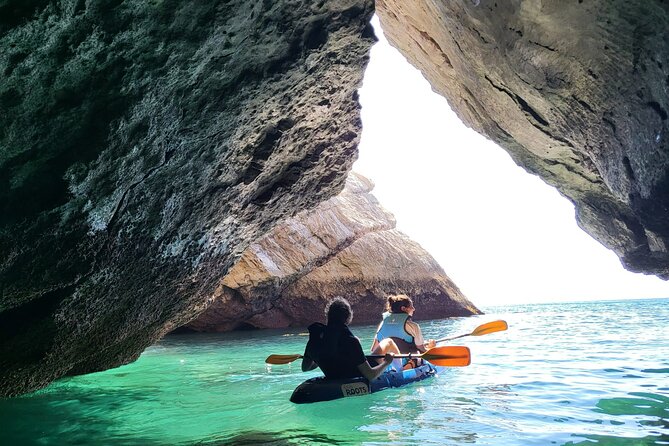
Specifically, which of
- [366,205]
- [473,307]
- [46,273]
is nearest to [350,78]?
[46,273]

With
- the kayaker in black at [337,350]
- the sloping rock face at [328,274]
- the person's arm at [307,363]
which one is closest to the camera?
the kayaker in black at [337,350]

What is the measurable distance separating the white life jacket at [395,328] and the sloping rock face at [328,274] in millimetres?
11549

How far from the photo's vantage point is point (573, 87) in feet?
19.4

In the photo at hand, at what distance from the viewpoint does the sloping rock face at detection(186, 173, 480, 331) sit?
67.3ft

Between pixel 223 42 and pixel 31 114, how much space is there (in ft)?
5.81

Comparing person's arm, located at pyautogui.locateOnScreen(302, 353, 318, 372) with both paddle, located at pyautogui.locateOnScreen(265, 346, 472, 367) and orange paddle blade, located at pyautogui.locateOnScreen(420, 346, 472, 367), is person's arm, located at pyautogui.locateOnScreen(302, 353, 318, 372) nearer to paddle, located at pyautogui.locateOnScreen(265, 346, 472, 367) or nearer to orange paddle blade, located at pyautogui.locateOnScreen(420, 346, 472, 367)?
paddle, located at pyautogui.locateOnScreen(265, 346, 472, 367)

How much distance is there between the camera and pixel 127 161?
15.0 ft

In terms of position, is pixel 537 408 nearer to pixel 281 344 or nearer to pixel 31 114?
pixel 31 114

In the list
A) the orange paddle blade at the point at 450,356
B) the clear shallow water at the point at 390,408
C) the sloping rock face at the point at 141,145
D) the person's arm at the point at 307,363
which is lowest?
the clear shallow water at the point at 390,408

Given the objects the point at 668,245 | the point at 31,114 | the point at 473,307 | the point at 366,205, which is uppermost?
the point at 366,205

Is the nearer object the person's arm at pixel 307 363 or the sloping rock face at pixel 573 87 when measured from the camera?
the sloping rock face at pixel 573 87

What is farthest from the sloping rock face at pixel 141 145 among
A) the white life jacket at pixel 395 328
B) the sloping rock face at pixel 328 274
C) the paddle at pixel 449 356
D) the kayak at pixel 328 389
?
the sloping rock face at pixel 328 274

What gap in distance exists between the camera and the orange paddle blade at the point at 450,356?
Result: 6996mm

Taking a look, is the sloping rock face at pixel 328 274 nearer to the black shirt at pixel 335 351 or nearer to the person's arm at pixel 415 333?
the person's arm at pixel 415 333
